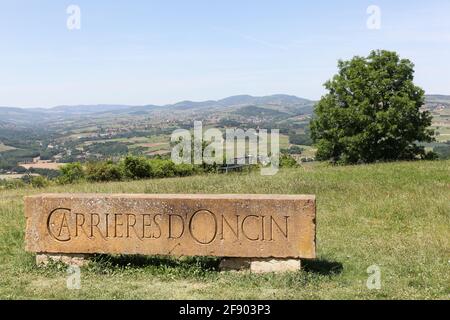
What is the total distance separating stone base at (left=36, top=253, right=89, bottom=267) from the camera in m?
8.09

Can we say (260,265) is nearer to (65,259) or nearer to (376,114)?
(65,259)

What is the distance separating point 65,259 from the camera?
26.7ft

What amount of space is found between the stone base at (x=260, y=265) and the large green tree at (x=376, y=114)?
2642 cm

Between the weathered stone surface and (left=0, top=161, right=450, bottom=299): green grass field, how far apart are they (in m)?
0.36

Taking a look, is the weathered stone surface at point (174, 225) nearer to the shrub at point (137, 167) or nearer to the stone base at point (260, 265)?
the stone base at point (260, 265)

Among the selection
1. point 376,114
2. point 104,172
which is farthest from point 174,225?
point 376,114

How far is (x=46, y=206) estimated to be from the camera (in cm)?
812

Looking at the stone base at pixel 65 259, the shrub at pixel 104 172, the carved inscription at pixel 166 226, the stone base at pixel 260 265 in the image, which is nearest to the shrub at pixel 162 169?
the shrub at pixel 104 172

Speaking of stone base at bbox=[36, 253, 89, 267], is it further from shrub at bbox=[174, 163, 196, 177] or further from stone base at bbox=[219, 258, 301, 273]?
shrub at bbox=[174, 163, 196, 177]

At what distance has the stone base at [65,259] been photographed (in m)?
8.09

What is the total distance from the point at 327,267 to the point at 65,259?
4252 mm

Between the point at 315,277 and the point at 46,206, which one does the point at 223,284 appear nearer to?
the point at 315,277

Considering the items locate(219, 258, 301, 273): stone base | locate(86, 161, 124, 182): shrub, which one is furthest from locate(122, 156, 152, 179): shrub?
locate(219, 258, 301, 273): stone base
